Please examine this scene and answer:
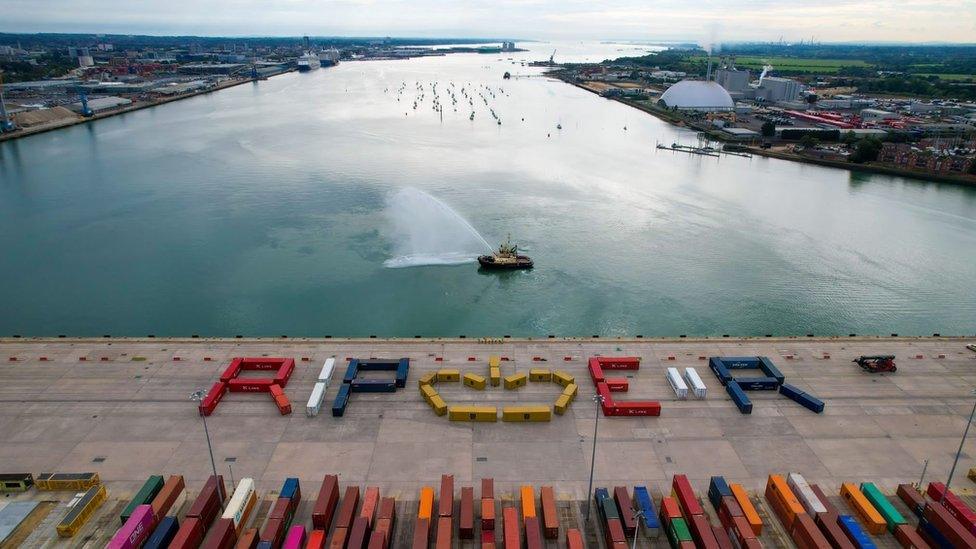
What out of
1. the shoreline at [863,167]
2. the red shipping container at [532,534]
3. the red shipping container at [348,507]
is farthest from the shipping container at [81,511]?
the shoreline at [863,167]

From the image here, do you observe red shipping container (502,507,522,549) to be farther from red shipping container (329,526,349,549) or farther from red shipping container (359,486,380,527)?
red shipping container (329,526,349,549)

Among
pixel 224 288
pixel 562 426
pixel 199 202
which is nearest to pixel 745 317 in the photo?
pixel 562 426

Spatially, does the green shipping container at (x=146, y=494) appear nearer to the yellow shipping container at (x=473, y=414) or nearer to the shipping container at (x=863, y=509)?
the yellow shipping container at (x=473, y=414)

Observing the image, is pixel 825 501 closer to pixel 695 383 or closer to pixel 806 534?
pixel 806 534

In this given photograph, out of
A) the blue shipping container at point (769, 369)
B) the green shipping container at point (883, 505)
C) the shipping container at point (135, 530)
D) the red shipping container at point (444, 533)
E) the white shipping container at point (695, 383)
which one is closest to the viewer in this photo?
the shipping container at point (135, 530)

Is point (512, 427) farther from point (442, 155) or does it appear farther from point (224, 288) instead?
point (442, 155)

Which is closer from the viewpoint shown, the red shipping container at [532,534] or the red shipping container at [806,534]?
the red shipping container at [532,534]

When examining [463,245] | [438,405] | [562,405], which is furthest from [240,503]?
[463,245]
